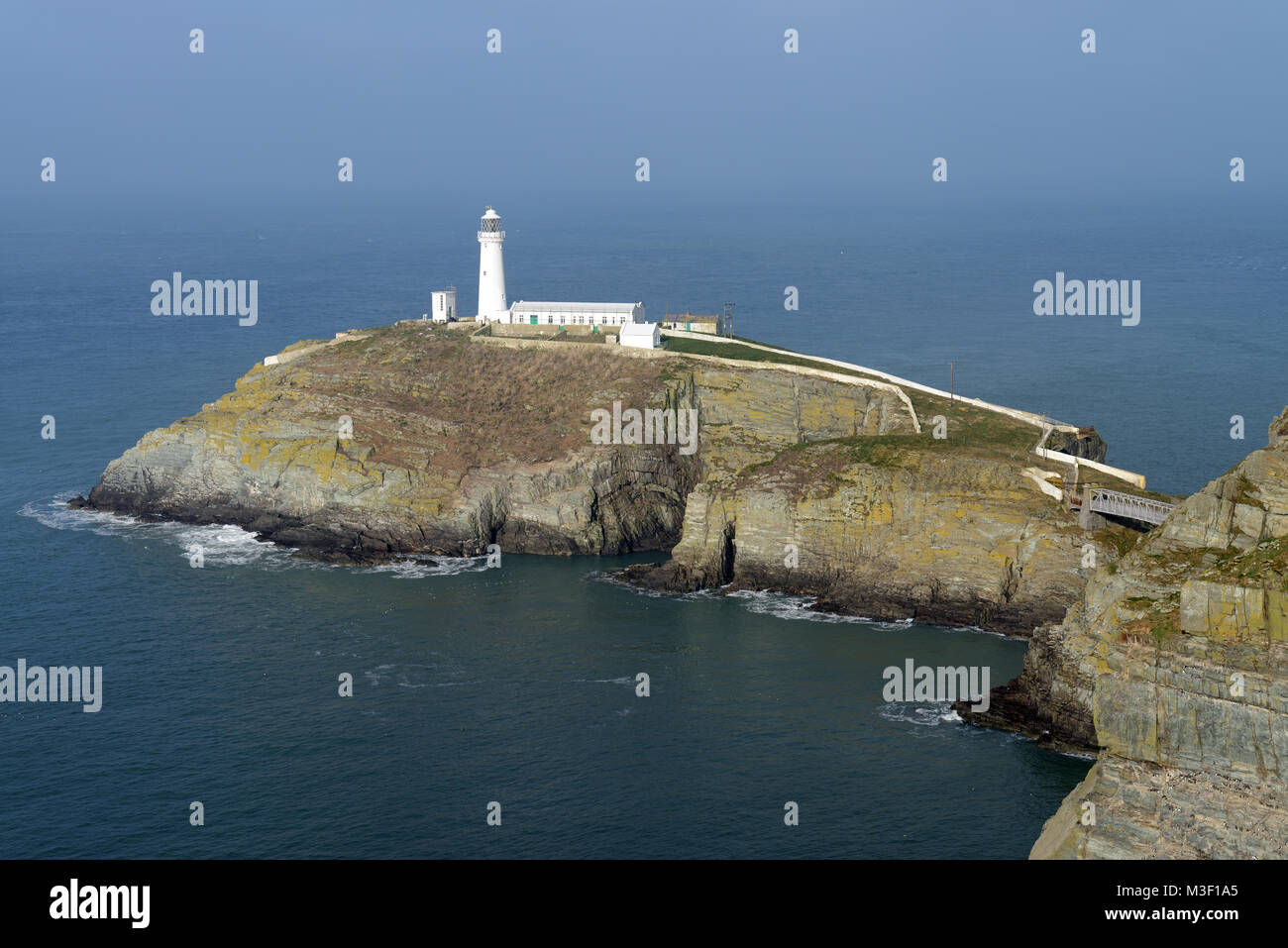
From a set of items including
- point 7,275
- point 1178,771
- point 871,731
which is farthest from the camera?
point 7,275

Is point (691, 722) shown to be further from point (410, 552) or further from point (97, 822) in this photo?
point (410, 552)

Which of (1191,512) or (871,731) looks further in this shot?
(871,731)

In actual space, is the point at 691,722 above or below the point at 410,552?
below

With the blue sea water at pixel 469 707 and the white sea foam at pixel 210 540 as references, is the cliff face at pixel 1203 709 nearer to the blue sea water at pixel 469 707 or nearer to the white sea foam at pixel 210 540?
the blue sea water at pixel 469 707

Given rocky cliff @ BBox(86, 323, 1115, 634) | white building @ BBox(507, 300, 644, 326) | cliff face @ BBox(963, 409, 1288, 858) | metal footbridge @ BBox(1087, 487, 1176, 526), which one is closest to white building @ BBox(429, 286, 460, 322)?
white building @ BBox(507, 300, 644, 326)

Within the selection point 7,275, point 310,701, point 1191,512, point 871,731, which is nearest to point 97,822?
point 310,701

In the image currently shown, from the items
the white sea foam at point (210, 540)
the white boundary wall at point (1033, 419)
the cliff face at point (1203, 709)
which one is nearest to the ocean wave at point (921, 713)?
the cliff face at point (1203, 709)

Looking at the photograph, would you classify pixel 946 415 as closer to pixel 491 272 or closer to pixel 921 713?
pixel 921 713
